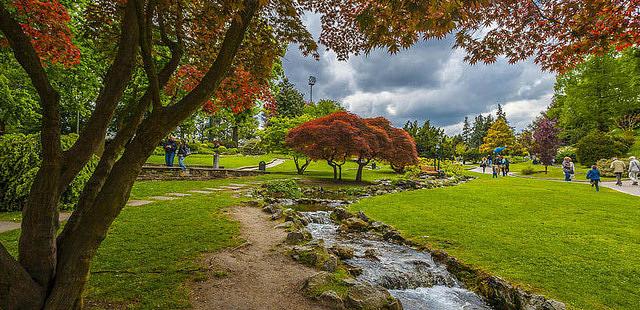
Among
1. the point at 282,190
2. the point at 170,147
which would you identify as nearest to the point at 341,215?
the point at 282,190

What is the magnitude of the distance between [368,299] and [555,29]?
4236 millimetres

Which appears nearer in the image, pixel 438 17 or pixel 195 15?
pixel 438 17

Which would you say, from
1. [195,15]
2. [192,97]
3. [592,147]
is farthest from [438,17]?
[592,147]

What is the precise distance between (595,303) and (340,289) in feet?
9.50

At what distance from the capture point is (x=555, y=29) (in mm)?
4043

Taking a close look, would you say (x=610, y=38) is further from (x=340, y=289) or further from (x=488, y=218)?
(x=488, y=218)

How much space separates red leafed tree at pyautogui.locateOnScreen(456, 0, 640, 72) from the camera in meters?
3.37

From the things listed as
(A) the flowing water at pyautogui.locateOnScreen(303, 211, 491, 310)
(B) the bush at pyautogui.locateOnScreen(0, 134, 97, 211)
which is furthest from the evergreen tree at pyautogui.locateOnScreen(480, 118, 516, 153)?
(B) the bush at pyautogui.locateOnScreen(0, 134, 97, 211)

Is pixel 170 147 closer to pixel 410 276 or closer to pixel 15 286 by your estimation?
pixel 410 276

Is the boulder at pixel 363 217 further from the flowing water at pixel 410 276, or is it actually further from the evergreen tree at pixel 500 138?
the evergreen tree at pixel 500 138

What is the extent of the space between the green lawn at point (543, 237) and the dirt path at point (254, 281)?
9.48 ft

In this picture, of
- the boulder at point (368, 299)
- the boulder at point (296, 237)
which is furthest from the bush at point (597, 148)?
the boulder at point (368, 299)

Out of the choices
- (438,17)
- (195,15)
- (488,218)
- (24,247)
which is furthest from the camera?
(488,218)

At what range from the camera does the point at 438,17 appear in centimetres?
302
